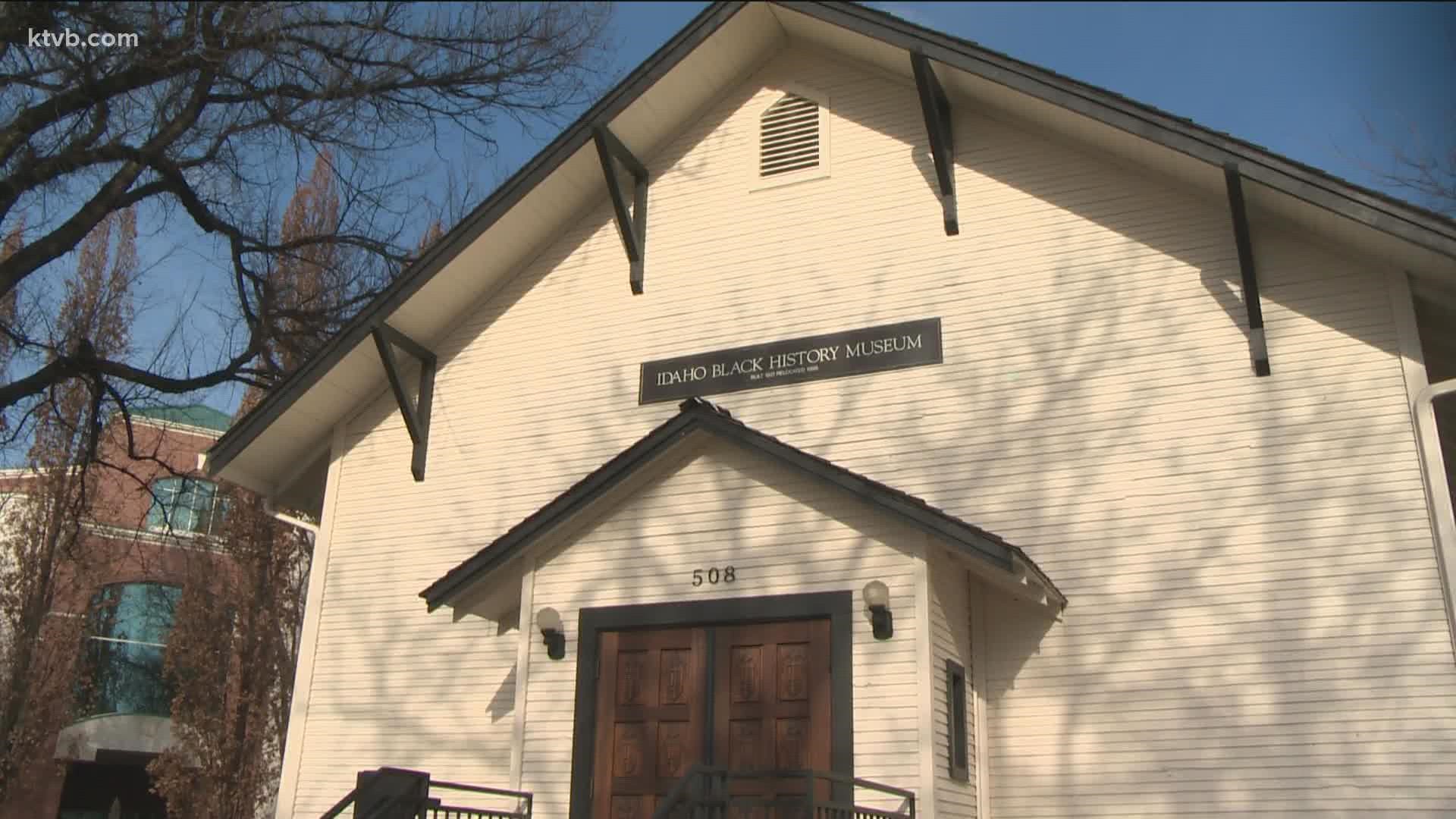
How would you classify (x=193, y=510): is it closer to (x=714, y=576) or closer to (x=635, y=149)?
(x=635, y=149)

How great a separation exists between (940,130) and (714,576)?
4780mm

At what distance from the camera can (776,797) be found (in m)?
9.63

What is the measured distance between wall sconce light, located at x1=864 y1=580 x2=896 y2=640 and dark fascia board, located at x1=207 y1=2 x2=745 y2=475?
18.9 ft

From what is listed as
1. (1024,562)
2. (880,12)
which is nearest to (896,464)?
(1024,562)

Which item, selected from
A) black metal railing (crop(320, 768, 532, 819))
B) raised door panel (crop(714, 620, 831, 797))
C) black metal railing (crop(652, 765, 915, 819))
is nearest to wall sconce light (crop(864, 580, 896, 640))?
raised door panel (crop(714, 620, 831, 797))

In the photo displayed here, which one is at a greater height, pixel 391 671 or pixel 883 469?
pixel 883 469

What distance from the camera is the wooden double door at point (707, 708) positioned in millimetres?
10125

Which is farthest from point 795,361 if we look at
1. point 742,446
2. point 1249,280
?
point 1249,280

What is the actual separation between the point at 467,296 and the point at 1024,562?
6967 millimetres

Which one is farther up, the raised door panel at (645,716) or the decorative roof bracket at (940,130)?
the decorative roof bracket at (940,130)

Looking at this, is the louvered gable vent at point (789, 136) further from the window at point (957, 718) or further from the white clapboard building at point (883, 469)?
the window at point (957, 718)

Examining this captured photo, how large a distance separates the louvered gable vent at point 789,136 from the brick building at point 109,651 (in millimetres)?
16115

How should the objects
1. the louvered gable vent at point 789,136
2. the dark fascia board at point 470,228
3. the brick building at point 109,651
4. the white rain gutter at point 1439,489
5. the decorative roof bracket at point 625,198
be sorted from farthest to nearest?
the brick building at point 109,651
the louvered gable vent at point 789,136
the decorative roof bracket at point 625,198
the dark fascia board at point 470,228
the white rain gutter at point 1439,489

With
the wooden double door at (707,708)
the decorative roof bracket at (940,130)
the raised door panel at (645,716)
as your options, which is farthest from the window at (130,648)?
the decorative roof bracket at (940,130)
